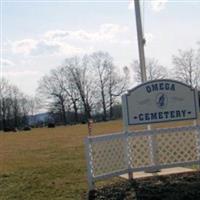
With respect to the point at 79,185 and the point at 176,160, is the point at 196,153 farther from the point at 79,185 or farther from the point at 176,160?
the point at 79,185

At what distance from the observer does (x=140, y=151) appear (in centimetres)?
1201

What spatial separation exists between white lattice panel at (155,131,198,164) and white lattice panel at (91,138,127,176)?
47.7 inches

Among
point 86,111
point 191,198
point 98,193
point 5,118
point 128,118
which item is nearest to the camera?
point 191,198

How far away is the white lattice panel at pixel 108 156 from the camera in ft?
36.1

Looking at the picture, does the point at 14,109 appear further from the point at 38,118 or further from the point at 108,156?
the point at 108,156

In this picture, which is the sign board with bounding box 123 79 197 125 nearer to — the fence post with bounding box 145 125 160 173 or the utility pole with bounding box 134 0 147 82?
the fence post with bounding box 145 125 160 173

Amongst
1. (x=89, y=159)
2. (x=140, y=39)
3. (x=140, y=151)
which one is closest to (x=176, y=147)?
(x=140, y=151)

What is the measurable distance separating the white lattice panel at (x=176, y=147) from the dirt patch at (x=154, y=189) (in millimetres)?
732

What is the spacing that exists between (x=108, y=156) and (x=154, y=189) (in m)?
1.38

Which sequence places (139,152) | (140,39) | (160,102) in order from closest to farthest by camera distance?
(139,152) → (160,102) → (140,39)

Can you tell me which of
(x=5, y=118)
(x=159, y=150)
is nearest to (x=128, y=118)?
(x=159, y=150)

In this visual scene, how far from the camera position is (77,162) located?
57.7 ft

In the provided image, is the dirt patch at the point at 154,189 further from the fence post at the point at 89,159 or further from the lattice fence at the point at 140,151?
the lattice fence at the point at 140,151

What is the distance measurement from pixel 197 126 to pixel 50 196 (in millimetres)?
3902
